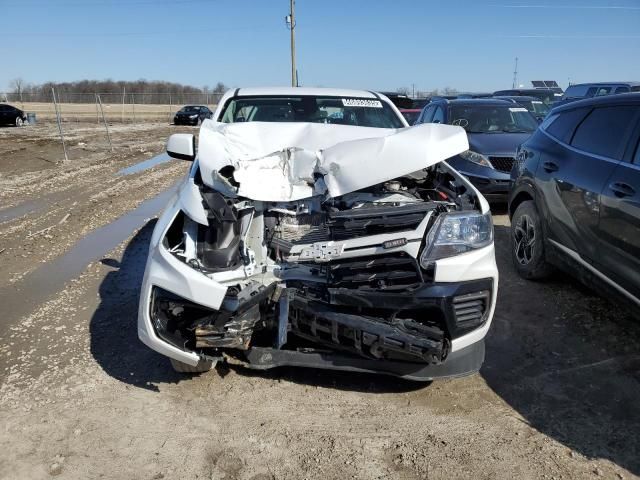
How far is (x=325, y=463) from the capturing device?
2.54 meters

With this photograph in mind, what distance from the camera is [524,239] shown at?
4914 millimetres

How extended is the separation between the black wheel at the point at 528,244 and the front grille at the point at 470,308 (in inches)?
78.4

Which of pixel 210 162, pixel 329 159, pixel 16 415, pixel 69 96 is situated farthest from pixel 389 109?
pixel 69 96

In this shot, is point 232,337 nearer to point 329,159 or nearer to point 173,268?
point 173,268

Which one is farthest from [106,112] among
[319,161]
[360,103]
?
[319,161]

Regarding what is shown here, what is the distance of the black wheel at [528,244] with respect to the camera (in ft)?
15.1

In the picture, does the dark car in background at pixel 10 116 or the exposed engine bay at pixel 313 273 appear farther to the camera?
the dark car in background at pixel 10 116

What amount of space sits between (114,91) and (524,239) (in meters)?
77.5

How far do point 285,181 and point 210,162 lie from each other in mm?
508

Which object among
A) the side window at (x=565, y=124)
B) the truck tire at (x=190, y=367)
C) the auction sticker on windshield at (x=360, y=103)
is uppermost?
the auction sticker on windshield at (x=360, y=103)

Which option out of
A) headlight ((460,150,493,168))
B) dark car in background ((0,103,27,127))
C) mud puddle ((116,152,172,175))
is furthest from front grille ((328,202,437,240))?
dark car in background ((0,103,27,127))

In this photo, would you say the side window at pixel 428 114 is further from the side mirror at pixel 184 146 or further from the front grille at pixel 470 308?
the front grille at pixel 470 308

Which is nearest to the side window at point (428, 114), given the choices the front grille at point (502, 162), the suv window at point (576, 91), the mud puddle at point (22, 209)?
Answer: the front grille at point (502, 162)

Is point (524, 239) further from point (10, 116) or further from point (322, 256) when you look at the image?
point (10, 116)
